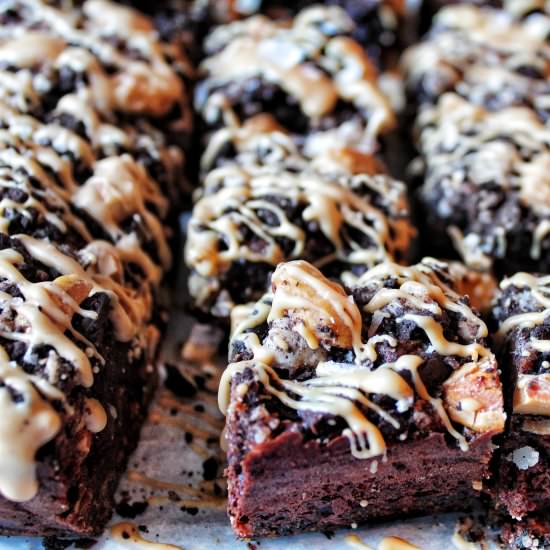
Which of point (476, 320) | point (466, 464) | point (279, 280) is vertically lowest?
point (466, 464)

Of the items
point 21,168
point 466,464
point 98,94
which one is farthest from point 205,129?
point 466,464

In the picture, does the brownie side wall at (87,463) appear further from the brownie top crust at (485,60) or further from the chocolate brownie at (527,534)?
the brownie top crust at (485,60)

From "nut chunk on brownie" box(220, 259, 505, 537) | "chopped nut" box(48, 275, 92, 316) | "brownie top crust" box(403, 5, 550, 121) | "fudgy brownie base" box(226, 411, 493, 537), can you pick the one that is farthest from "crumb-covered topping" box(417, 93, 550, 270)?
"chopped nut" box(48, 275, 92, 316)

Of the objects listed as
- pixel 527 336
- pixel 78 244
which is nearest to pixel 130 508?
pixel 78 244

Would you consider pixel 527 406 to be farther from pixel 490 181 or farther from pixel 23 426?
pixel 23 426

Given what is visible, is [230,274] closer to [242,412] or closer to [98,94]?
[242,412]

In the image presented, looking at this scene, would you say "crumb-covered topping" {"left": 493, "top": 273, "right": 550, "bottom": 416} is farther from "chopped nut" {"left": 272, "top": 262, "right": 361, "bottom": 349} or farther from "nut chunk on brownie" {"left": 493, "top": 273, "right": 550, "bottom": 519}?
"chopped nut" {"left": 272, "top": 262, "right": 361, "bottom": 349}
